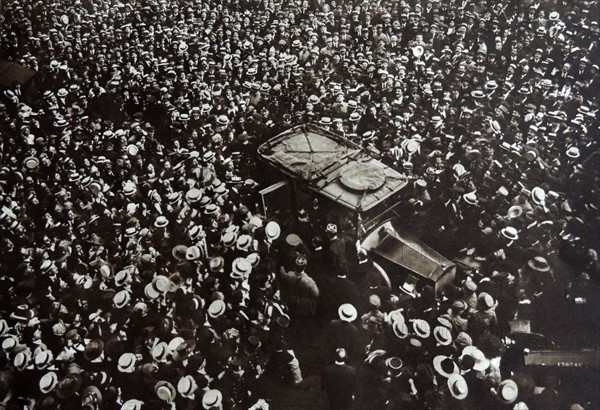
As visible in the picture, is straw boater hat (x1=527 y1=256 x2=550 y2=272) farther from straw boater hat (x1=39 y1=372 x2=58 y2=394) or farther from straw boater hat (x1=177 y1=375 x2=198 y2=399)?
straw boater hat (x1=39 y1=372 x2=58 y2=394)

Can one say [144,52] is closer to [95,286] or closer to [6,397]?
[95,286]

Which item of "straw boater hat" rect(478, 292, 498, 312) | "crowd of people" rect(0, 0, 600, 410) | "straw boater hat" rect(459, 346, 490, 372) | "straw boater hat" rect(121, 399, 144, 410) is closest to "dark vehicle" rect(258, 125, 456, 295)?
"crowd of people" rect(0, 0, 600, 410)

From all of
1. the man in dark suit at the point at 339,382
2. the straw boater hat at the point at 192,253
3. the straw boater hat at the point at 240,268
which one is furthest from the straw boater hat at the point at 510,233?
the straw boater hat at the point at 192,253

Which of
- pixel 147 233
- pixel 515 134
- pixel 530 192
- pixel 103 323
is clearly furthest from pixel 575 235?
pixel 103 323

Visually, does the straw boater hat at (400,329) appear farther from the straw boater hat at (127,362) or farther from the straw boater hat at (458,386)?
the straw boater hat at (127,362)

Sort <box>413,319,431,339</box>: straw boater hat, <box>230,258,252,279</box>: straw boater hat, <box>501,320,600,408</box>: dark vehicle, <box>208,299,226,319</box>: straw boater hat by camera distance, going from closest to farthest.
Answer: <box>501,320,600,408</box>: dark vehicle → <box>413,319,431,339</box>: straw boater hat → <box>208,299,226,319</box>: straw boater hat → <box>230,258,252,279</box>: straw boater hat

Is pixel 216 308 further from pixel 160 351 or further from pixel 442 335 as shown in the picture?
pixel 442 335
